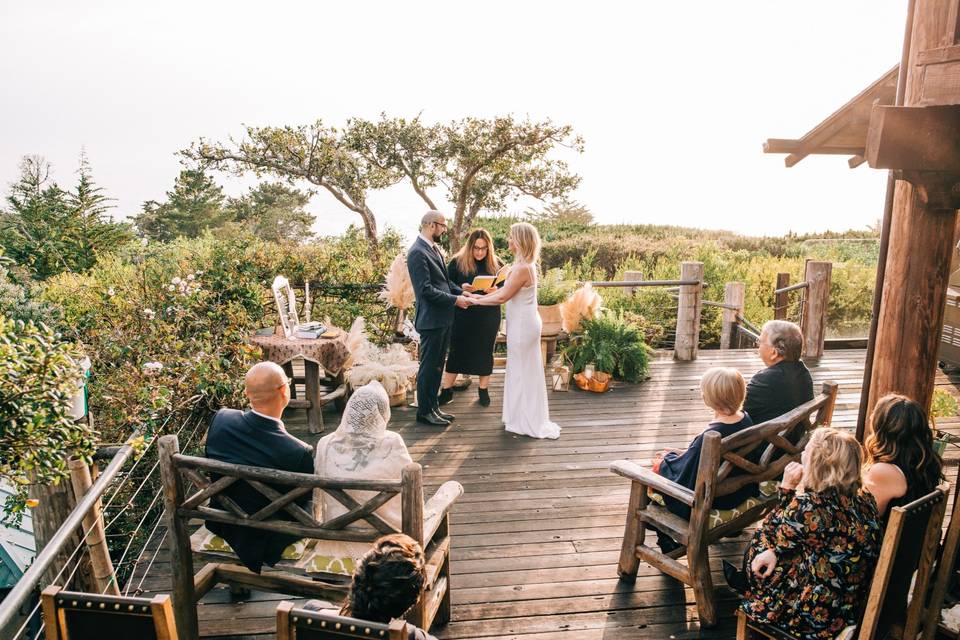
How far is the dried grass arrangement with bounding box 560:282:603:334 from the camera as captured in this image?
24.2 feet

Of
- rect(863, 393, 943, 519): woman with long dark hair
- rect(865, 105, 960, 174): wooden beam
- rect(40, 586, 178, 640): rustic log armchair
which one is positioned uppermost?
rect(865, 105, 960, 174): wooden beam

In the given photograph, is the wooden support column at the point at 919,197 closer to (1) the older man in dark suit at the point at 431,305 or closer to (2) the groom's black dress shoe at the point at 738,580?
(2) the groom's black dress shoe at the point at 738,580

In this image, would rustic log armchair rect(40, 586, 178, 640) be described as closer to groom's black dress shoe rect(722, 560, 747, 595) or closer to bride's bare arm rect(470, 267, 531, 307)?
groom's black dress shoe rect(722, 560, 747, 595)

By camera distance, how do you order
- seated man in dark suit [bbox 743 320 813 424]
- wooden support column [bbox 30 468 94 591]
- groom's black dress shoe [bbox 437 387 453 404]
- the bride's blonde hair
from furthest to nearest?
1. groom's black dress shoe [bbox 437 387 453 404]
2. the bride's blonde hair
3. seated man in dark suit [bbox 743 320 813 424]
4. wooden support column [bbox 30 468 94 591]

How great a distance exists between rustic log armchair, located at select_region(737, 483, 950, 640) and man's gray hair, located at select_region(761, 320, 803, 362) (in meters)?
1.35

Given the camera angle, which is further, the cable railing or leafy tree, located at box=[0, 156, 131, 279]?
leafy tree, located at box=[0, 156, 131, 279]

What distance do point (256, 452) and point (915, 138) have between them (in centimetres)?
327

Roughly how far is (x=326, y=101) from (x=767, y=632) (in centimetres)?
2103

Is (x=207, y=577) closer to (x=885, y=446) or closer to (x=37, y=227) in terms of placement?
(x=885, y=446)

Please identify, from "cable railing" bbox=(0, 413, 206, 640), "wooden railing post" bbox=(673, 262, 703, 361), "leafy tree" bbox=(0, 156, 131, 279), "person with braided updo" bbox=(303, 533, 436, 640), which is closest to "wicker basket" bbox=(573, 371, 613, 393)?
"wooden railing post" bbox=(673, 262, 703, 361)

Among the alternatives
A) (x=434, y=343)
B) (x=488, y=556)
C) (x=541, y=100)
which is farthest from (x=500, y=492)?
(x=541, y=100)

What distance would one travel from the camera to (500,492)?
4727mm

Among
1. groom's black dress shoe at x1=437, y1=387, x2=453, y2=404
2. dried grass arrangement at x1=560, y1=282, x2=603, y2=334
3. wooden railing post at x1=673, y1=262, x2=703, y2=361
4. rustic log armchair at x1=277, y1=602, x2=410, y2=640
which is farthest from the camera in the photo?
wooden railing post at x1=673, y1=262, x2=703, y2=361

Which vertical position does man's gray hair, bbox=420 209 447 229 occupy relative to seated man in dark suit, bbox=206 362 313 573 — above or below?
above
